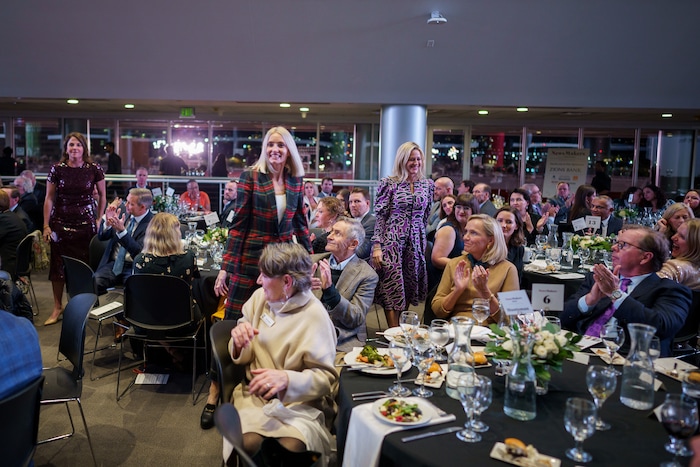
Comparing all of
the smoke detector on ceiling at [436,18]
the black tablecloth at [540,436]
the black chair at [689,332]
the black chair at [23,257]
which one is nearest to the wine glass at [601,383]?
the black tablecloth at [540,436]

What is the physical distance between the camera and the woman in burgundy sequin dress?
222 inches

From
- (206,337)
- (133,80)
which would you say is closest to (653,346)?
(206,337)

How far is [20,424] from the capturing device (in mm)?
2162

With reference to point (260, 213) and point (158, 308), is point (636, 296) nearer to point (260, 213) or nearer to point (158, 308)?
point (260, 213)

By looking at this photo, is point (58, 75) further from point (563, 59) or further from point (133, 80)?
point (563, 59)

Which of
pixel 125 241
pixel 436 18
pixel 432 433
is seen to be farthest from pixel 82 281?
pixel 436 18

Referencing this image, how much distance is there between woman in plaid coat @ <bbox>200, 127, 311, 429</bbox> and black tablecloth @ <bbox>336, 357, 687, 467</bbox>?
4.69 feet

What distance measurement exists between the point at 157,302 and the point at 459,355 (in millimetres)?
2475

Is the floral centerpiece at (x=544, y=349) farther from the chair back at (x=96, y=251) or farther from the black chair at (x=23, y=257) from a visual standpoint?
the black chair at (x=23, y=257)

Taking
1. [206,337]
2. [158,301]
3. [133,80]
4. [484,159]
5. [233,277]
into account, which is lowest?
[206,337]

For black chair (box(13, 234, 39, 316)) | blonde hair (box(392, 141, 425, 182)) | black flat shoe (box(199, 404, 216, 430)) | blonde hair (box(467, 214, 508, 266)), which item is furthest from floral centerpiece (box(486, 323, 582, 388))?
black chair (box(13, 234, 39, 316))

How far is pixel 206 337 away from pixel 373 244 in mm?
1525

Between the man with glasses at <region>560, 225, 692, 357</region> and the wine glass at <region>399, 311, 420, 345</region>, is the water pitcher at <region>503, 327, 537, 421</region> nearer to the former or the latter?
the wine glass at <region>399, 311, 420, 345</region>

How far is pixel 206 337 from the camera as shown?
4617 millimetres
